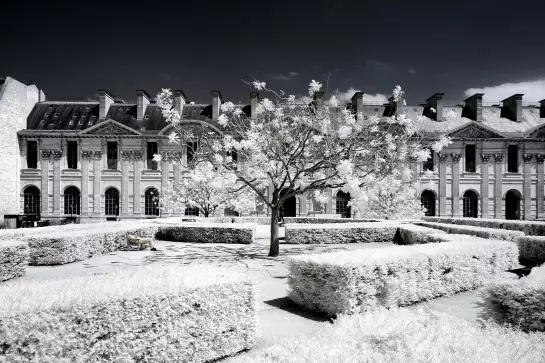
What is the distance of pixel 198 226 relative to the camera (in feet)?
60.4

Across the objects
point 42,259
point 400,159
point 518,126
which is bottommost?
point 42,259

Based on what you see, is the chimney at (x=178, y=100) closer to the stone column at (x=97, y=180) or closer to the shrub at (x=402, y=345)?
the stone column at (x=97, y=180)

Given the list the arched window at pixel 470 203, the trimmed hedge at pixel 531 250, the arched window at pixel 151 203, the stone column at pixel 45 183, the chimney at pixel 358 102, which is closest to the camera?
the trimmed hedge at pixel 531 250

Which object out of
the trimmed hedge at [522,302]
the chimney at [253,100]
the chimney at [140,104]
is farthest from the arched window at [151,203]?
the trimmed hedge at [522,302]

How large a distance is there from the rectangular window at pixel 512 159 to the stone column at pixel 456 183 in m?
5.47

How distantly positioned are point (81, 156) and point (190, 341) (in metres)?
34.0

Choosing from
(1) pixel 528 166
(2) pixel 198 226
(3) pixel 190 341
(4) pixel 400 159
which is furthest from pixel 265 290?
(1) pixel 528 166

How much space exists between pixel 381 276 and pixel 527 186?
121ft

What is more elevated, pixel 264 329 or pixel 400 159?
pixel 400 159

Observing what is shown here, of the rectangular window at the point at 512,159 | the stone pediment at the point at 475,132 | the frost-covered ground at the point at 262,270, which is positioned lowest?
the frost-covered ground at the point at 262,270

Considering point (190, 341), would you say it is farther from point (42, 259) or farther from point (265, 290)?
point (42, 259)

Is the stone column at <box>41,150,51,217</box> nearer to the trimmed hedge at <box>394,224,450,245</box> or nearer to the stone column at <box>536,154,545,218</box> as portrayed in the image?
the trimmed hedge at <box>394,224,450,245</box>

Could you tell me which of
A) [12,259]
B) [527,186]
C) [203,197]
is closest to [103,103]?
[203,197]

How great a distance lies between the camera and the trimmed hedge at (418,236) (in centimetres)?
1257
